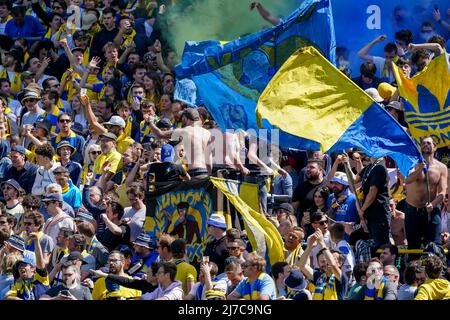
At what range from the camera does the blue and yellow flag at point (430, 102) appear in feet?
58.0

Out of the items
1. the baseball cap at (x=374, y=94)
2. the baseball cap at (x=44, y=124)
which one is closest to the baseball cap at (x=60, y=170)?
the baseball cap at (x=44, y=124)

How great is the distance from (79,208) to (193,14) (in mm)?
5445

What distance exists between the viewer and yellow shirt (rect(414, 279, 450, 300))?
1500cm

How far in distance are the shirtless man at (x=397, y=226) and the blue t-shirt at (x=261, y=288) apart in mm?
2729

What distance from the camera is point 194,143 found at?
60.1 feet

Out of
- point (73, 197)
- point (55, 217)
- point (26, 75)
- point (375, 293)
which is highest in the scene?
point (26, 75)

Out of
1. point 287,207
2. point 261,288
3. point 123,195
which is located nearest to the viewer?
point 261,288

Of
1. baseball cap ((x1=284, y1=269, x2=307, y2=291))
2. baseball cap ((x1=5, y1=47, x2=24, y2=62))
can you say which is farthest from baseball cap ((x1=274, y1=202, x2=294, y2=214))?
baseball cap ((x1=5, y1=47, x2=24, y2=62))

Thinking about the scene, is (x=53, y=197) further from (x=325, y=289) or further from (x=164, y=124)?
(x=325, y=289)

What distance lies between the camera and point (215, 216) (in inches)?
672

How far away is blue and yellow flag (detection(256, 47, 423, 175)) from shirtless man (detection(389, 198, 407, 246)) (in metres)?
0.89

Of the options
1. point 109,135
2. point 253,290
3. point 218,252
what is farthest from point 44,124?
point 253,290

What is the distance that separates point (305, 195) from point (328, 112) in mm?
1489
